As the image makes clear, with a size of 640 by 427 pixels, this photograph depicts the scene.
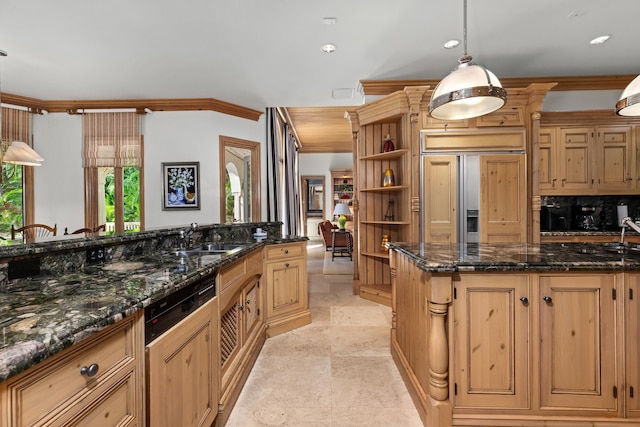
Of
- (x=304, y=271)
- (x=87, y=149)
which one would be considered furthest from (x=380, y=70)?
(x=87, y=149)

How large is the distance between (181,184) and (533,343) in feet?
15.1

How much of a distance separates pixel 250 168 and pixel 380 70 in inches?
101

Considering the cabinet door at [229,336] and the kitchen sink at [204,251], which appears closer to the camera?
the cabinet door at [229,336]

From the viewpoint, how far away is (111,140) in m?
4.62

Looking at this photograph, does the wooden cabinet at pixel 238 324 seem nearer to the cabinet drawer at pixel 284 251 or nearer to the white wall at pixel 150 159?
the cabinet drawer at pixel 284 251

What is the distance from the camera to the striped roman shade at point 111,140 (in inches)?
180

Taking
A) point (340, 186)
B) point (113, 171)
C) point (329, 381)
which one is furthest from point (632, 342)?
point (340, 186)

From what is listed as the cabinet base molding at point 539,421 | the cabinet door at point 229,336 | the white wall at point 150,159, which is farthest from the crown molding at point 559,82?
the cabinet base molding at point 539,421

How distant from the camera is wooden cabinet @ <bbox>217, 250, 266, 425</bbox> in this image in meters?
1.77

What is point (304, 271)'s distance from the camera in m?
3.16

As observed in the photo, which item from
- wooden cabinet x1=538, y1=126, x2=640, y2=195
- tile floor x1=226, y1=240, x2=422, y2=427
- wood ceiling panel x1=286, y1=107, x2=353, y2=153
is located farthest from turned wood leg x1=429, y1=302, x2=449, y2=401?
wood ceiling panel x1=286, y1=107, x2=353, y2=153

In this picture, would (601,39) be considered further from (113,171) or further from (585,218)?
(113,171)

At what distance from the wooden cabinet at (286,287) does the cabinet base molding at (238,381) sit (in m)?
0.26

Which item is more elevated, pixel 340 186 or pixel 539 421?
pixel 340 186
